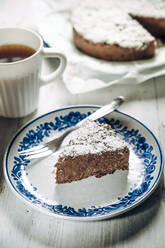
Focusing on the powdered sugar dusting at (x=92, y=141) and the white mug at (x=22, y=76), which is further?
the white mug at (x=22, y=76)

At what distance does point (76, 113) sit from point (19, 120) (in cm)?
33

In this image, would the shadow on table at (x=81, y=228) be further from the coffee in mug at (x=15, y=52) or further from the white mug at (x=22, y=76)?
the coffee in mug at (x=15, y=52)

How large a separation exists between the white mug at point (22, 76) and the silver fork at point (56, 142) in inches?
12.1

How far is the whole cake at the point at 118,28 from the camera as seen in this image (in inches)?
91.4

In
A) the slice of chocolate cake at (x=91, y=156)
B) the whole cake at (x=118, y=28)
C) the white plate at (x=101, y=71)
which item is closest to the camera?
the slice of chocolate cake at (x=91, y=156)

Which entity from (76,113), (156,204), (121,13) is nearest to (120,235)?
(156,204)

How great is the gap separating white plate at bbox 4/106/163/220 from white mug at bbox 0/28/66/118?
0.56ft

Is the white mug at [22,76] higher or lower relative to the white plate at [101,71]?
higher

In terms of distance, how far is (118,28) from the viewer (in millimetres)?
2465

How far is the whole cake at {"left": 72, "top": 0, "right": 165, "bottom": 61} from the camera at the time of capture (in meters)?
2.32

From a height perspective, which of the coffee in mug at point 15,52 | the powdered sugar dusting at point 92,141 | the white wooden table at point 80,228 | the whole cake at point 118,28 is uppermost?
the coffee in mug at point 15,52

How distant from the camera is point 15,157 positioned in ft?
5.39

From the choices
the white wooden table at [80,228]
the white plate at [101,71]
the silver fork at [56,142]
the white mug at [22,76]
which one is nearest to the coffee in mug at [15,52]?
the white mug at [22,76]

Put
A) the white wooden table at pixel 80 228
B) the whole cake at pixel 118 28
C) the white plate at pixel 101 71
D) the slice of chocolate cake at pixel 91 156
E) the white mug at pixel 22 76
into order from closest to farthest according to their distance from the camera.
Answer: the white wooden table at pixel 80 228, the slice of chocolate cake at pixel 91 156, the white mug at pixel 22 76, the white plate at pixel 101 71, the whole cake at pixel 118 28
